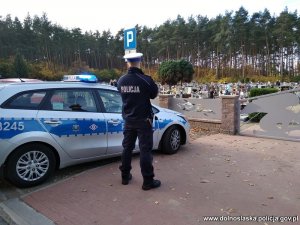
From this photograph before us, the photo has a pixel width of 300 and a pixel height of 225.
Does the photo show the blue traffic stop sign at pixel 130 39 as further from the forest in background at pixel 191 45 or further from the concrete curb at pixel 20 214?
the forest in background at pixel 191 45

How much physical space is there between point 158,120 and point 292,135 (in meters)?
4.17

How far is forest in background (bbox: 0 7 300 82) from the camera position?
67.5 m

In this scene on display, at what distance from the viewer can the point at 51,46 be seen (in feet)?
279

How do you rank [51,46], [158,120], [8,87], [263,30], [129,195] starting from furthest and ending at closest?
[51,46]
[263,30]
[158,120]
[8,87]
[129,195]

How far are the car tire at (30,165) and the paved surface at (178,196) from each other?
0.26 meters

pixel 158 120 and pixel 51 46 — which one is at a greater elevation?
pixel 51 46

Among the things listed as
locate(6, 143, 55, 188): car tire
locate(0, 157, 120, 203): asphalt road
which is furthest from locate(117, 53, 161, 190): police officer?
locate(0, 157, 120, 203): asphalt road

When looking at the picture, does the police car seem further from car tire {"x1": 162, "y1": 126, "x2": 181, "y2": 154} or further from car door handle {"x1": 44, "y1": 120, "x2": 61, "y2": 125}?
car tire {"x1": 162, "y1": 126, "x2": 181, "y2": 154}

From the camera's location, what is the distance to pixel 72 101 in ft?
18.9

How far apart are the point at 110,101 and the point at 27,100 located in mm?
1559

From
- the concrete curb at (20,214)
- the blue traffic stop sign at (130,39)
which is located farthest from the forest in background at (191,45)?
the concrete curb at (20,214)

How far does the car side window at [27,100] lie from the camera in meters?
5.10

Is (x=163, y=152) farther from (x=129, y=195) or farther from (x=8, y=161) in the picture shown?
(x=8, y=161)

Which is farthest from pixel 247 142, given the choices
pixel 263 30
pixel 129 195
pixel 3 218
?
pixel 263 30
